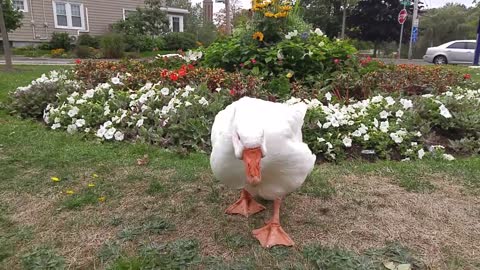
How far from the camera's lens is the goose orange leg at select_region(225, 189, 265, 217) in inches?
118

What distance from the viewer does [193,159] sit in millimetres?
4125

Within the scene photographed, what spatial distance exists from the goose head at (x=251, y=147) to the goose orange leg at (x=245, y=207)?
0.97 m

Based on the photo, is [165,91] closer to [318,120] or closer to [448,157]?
[318,120]

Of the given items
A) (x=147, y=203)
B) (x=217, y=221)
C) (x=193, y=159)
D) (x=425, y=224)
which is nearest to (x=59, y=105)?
(x=193, y=159)

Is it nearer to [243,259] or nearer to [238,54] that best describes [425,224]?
[243,259]

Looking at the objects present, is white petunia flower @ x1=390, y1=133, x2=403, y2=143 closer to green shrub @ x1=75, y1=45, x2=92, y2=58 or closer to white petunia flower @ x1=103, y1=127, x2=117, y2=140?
white petunia flower @ x1=103, y1=127, x2=117, y2=140

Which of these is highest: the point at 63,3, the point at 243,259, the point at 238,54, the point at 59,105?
the point at 63,3

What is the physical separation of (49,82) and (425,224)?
5.50m

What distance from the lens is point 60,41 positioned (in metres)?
21.6

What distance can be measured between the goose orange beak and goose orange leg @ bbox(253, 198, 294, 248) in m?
0.70

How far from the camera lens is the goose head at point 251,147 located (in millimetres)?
2004

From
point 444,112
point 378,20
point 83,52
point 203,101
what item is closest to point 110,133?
point 203,101

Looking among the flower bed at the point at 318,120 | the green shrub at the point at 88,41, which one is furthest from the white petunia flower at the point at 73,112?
the green shrub at the point at 88,41

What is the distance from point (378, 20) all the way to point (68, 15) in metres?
20.6
